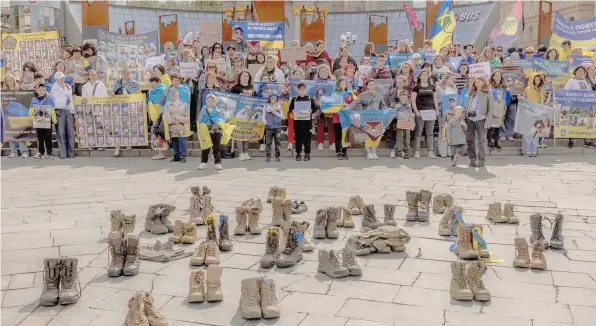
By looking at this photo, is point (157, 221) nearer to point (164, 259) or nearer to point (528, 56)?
point (164, 259)

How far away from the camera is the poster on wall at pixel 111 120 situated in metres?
12.3

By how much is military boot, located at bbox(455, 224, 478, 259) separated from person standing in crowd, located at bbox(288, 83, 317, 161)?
6.40 metres

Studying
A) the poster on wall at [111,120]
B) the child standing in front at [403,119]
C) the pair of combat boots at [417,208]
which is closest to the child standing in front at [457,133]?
the child standing in front at [403,119]

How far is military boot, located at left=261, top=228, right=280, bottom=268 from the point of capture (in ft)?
15.5

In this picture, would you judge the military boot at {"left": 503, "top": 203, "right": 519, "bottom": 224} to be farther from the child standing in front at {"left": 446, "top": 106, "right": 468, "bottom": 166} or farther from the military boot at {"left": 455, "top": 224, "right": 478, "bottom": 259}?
the child standing in front at {"left": 446, "top": 106, "right": 468, "bottom": 166}

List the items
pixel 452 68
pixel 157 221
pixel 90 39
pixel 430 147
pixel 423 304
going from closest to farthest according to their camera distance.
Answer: pixel 423 304 < pixel 157 221 < pixel 430 147 < pixel 452 68 < pixel 90 39

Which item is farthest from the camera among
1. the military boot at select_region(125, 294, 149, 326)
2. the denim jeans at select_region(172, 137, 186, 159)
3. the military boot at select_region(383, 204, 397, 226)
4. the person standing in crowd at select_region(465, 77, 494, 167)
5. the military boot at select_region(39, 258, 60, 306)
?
the denim jeans at select_region(172, 137, 186, 159)

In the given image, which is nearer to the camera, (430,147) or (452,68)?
(430,147)

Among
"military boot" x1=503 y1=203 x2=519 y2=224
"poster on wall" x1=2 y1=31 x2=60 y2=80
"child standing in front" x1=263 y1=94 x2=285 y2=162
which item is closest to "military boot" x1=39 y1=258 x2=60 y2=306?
"military boot" x1=503 y1=203 x2=519 y2=224

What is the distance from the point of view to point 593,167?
10625 mm

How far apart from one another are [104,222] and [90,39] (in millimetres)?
15593

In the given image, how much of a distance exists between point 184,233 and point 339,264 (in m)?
1.73

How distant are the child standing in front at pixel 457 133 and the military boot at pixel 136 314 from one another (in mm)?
8132

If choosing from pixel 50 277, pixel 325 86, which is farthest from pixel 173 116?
pixel 50 277
